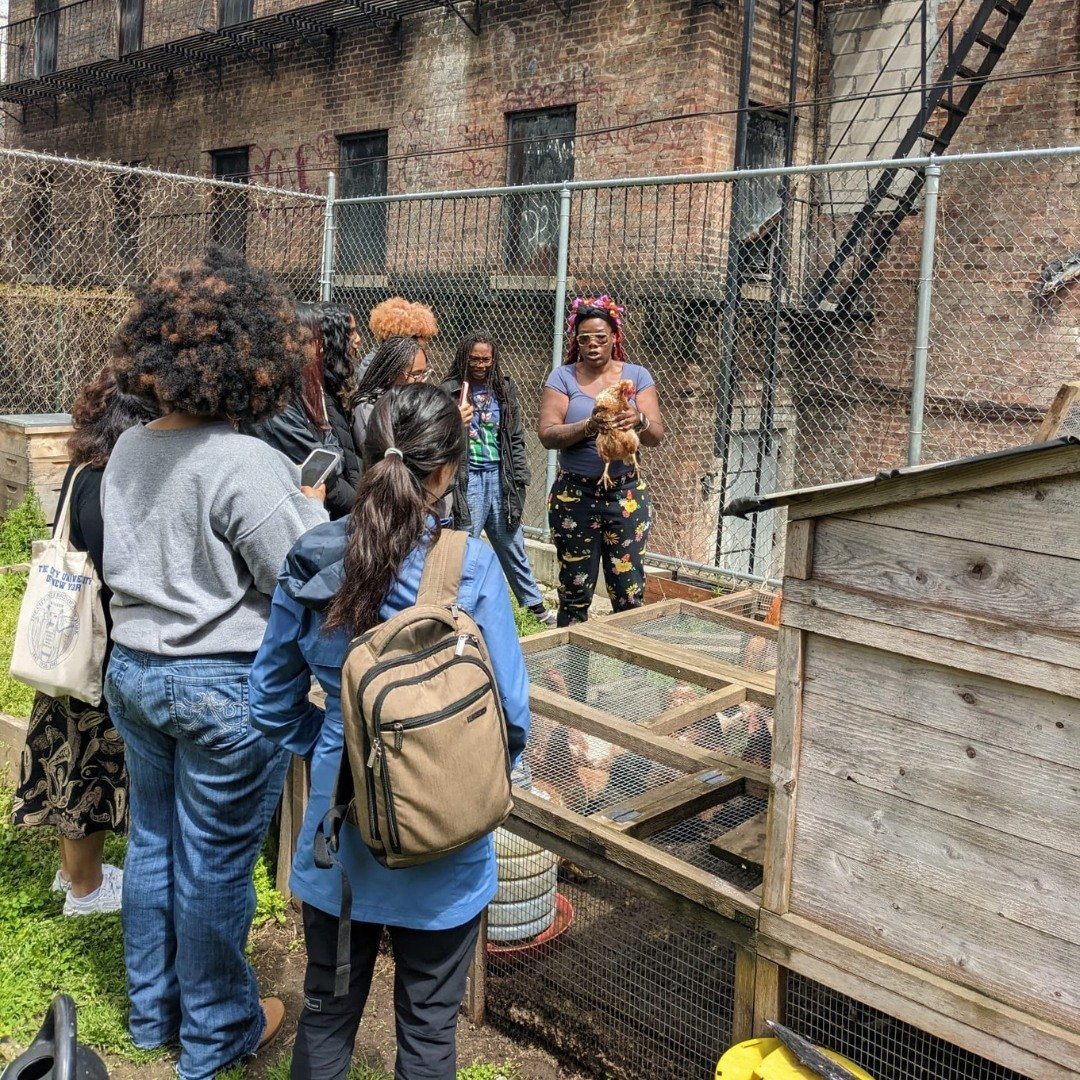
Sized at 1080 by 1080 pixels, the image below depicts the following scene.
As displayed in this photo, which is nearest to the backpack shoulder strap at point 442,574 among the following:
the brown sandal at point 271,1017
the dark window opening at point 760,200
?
the brown sandal at point 271,1017

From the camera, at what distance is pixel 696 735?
3408mm

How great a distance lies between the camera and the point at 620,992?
3070 mm

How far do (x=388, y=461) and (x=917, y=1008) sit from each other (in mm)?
1500

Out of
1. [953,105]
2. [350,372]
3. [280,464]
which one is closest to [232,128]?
[953,105]

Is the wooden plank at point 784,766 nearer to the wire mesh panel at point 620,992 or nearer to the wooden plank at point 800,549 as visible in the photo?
the wooden plank at point 800,549

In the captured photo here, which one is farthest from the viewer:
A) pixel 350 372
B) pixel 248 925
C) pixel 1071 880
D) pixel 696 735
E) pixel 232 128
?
pixel 232 128

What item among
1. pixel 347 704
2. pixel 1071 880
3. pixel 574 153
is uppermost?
pixel 574 153

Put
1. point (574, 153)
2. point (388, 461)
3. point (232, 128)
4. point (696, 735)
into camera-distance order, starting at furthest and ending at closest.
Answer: point (232, 128) → point (574, 153) → point (696, 735) → point (388, 461)

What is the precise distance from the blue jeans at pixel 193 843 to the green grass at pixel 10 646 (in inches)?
41.7

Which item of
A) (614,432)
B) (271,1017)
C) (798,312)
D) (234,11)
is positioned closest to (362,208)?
(234,11)

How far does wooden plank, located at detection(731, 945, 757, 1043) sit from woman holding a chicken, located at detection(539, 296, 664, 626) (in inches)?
106

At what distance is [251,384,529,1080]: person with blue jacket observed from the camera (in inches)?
82.1

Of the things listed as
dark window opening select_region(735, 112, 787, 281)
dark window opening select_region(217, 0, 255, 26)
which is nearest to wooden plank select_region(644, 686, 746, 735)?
dark window opening select_region(735, 112, 787, 281)

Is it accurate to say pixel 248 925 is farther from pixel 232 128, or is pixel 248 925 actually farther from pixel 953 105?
pixel 232 128
